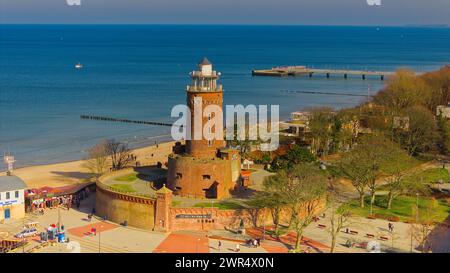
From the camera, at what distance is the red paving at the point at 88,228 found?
47938 millimetres

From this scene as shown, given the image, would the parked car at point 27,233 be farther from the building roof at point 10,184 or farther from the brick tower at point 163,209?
the brick tower at point 163,209

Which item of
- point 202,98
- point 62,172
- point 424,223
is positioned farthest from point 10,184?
point 424,223

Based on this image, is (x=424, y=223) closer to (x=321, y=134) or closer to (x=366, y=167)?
(x=366, y=167)

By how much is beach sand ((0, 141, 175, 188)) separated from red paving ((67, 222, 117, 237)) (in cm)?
2010

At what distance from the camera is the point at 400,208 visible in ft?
179

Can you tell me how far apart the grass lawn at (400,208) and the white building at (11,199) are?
92.4 feet

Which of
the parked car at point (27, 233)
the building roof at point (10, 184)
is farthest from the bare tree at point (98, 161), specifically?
the parked car at point (27, 233)

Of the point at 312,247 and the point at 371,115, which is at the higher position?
the point at 371,115

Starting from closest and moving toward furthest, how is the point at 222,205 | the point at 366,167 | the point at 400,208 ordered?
the point at 222,205 → the point at 400,208 → the point at 366,167

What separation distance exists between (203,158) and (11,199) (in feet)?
54.1

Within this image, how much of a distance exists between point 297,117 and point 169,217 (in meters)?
54.8

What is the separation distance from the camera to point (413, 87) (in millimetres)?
93812
